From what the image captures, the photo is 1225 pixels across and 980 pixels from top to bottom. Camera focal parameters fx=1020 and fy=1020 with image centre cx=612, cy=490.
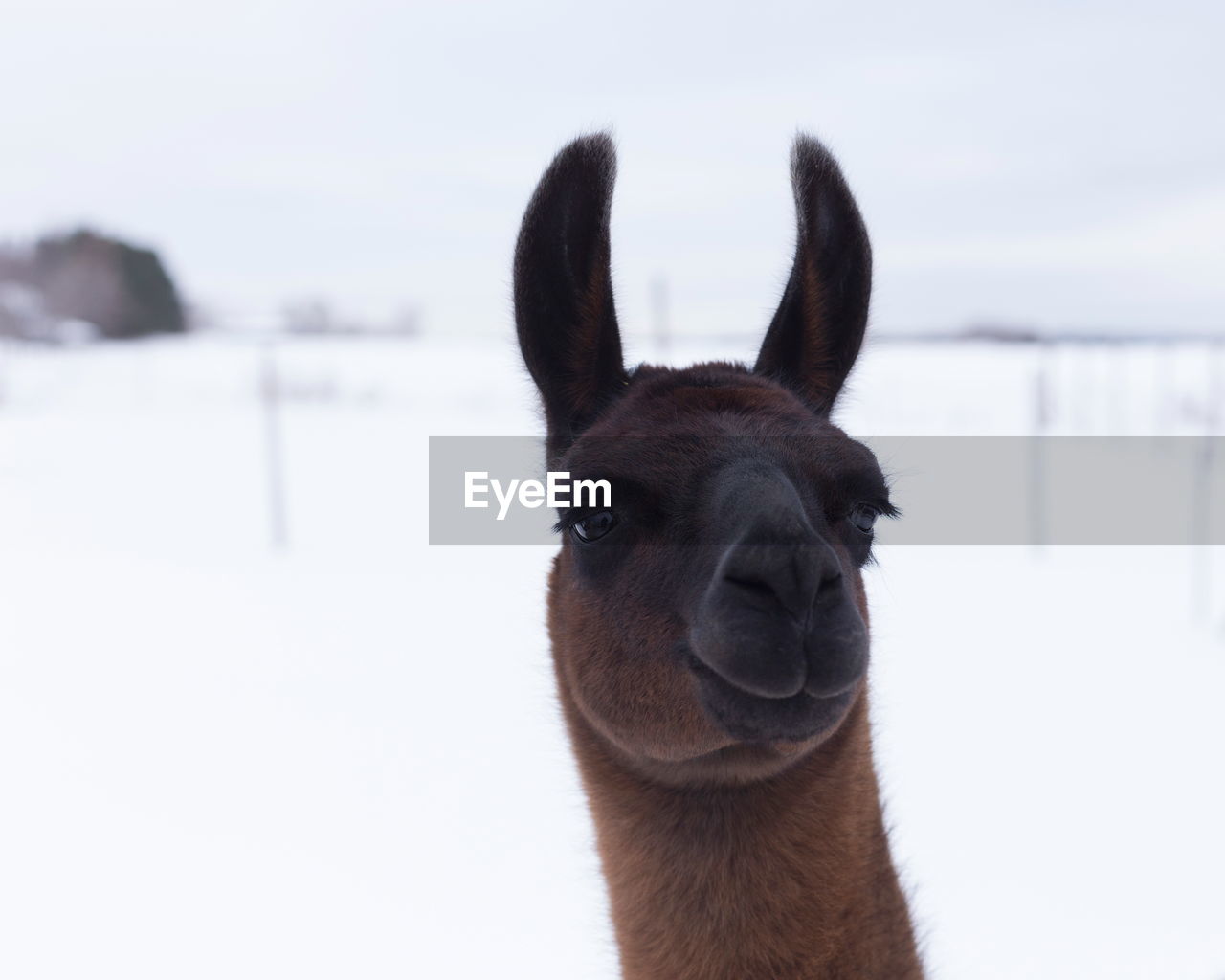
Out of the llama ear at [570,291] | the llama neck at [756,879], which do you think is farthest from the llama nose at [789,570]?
the llama ear at [570,291]

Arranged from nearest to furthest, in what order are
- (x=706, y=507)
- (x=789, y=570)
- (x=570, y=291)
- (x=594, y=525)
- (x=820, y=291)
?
(x=789, y=570), (x=706, y=507), (x=594, y=525), (x=570, y=291), (x=820, y=291)

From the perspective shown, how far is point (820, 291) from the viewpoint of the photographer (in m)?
2.27

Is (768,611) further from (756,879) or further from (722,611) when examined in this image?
(756,879)

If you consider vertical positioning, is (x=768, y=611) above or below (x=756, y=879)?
above

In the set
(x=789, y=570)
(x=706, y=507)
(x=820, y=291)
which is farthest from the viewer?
(x=820, y=291)

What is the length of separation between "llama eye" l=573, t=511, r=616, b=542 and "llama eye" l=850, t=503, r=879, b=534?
45 centimetres

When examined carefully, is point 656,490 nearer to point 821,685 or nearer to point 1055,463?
point 821,685

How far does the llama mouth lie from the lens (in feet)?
5.29

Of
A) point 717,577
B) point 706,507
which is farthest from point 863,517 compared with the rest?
point 717,577

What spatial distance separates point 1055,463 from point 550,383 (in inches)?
276

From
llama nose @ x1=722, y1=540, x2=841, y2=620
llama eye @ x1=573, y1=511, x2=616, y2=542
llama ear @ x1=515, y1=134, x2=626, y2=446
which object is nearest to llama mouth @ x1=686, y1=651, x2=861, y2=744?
llama nose @ x1=722, y1=540, x2=841, y2=620

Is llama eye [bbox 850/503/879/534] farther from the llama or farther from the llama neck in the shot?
the llama neck

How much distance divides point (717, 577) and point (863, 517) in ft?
1.62

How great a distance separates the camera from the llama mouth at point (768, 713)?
161 centimetres
